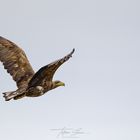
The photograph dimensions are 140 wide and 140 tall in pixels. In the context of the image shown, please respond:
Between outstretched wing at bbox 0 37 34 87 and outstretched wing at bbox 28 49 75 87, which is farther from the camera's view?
outstretched wing at bbox 0 37 34 87

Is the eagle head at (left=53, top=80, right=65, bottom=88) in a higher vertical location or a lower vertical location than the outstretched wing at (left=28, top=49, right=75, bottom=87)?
lower

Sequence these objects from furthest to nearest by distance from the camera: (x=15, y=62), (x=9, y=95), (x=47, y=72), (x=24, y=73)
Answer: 1. (x=15, y=62)
2. (x=24, y=73)
3. (x=47, y=72)
4. (x=9, y=95)

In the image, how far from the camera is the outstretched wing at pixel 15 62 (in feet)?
62.9

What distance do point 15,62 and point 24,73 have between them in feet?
2.40

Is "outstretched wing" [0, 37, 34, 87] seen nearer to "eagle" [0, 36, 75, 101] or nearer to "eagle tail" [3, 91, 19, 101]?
"eagle" [0, 36, 75, 101]

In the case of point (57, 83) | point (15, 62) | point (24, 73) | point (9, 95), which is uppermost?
point (15, 62)

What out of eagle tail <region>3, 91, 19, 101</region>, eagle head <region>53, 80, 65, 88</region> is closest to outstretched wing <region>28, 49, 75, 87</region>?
eagle head <region>53, 80, 65, 88</region>

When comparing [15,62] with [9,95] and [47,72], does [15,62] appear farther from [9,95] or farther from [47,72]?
[9,95]

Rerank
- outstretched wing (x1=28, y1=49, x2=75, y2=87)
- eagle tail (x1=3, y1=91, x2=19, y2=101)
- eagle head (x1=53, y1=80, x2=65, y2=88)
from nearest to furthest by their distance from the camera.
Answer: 1. outstretched wing (x1=28, y1=49, x2=75, y2=87)
2. eagle tail (x1=3, y1=91, x2=19, y2=101)
3. eagle head (x1=53, y1=80, x2=65, y2=88)

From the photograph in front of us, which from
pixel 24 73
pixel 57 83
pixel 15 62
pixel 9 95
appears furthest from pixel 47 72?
pixel 15 62

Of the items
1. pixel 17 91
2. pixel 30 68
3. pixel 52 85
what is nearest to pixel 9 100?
pixel 17 91

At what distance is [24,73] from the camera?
1944 cm

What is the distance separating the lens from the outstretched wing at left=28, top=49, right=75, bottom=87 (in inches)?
645

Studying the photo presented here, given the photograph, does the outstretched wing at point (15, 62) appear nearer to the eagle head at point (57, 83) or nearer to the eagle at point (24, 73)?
the eagle at point (24, 73)
